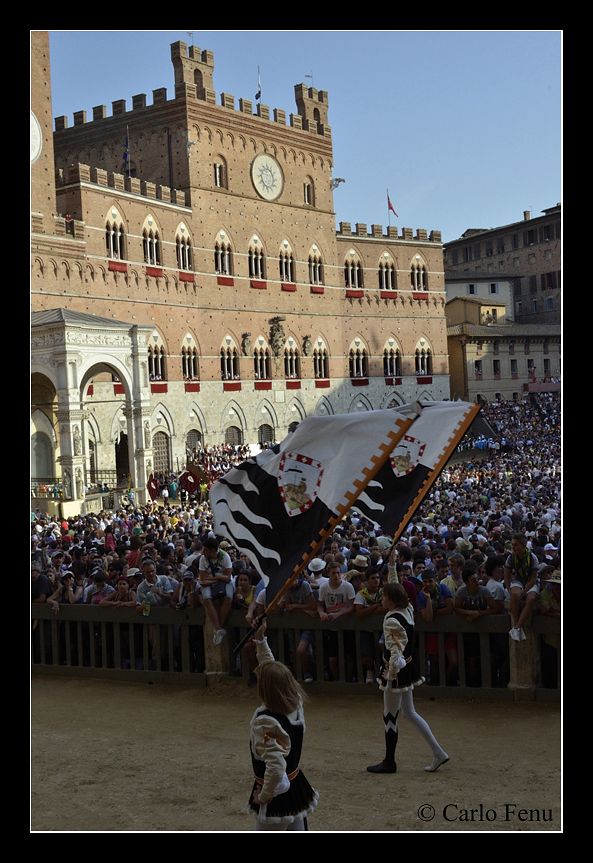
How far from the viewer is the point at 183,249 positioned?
45.0 metres

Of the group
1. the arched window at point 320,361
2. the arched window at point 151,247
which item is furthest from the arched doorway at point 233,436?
the arched window at point 151,247

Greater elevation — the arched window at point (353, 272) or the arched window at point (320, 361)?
the arched window at point (353, 272)

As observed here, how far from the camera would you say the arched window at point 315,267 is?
2068 inches

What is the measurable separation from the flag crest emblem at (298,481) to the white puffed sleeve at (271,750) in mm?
3173

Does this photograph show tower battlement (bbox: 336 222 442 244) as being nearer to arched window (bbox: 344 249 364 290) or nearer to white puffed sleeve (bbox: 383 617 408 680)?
arched window (bbox: 344 249 364 290)

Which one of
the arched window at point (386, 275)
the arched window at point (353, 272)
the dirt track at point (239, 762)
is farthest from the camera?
the arched window at point (386, 275)

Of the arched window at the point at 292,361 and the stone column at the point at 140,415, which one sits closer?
the stone column at the point at 140,415

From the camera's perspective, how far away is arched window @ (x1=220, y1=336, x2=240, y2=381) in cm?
4709

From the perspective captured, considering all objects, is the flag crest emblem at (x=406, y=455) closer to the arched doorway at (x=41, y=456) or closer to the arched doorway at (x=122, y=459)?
the arched doorway at (x=41, y=456)

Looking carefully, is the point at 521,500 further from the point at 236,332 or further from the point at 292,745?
the point at 236,332

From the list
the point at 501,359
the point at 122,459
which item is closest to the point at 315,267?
the point at 122,459

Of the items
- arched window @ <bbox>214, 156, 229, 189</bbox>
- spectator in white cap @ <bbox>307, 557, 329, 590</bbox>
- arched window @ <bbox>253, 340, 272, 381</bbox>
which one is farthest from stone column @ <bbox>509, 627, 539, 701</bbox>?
arched window @ <bbox>214, 156, 229, 189</bbox>

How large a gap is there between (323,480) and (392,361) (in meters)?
49.1
